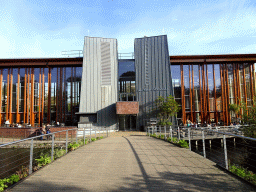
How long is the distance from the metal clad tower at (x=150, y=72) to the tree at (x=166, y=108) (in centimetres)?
80

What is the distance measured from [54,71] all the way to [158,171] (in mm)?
23958

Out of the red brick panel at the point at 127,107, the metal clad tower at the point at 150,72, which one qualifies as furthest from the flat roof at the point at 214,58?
the red brick panel at the point at 127,107

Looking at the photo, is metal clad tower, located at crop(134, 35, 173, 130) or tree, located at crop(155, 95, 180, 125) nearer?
tree, located at crop(155, 95, 180, 125)

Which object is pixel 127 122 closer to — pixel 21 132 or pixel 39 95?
pixel 21 132

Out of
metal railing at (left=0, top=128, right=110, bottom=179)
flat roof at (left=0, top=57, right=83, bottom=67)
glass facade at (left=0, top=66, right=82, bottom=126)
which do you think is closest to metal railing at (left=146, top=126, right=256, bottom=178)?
metal railing at (left=0, top=128, right=110, bottom=179)

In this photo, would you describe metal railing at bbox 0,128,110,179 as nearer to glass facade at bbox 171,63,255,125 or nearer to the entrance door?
the entrance door

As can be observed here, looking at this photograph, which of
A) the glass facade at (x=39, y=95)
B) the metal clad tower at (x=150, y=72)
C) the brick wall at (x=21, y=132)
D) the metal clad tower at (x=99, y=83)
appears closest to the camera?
the brick wall at (x=21, y=132)

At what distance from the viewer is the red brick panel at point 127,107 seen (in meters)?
21.1

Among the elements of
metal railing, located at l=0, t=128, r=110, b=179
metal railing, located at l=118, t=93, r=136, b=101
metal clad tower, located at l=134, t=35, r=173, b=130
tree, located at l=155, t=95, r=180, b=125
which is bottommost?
metal railing, located at l=0, t=128, r=110, b=179

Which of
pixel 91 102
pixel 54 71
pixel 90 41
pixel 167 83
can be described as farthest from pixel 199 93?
pixel 54 71

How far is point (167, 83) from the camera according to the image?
23000 millimetres

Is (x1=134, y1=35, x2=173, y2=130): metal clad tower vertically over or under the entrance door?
over

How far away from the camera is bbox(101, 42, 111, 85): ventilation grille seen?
23156 millimetres

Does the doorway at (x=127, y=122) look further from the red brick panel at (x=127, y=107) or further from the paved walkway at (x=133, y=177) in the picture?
the paved walkway at (x=133, y=177)
